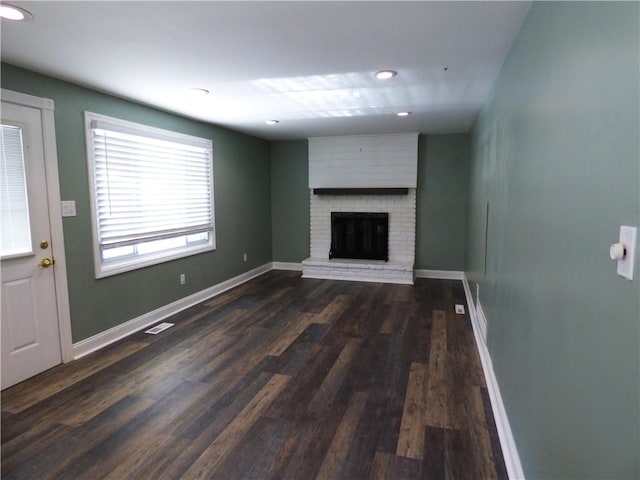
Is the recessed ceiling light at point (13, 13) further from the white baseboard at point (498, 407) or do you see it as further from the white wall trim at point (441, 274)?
the white wall trim at point (441, 274)

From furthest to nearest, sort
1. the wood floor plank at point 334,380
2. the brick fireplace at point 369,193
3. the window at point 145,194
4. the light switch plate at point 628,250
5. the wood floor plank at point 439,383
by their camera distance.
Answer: the brick fireplace at point 369,193, the window at point 145,194, the wood floor plank at point 334,380, the wood floor plank at point 439,383, the light switch plate at point 628,250

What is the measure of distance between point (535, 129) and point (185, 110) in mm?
3553

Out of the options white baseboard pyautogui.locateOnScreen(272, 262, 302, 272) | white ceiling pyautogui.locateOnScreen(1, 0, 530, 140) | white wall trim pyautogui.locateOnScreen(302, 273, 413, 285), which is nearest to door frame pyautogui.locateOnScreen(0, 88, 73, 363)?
white ceiling pyautogui.locateOnScreen(1, 0, 530, 140)

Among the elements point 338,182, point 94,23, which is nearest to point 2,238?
point 94,23

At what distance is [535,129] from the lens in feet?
5.51

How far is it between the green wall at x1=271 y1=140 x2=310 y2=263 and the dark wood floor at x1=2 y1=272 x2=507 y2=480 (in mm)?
2843

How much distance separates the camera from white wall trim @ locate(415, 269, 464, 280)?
19.8 feet

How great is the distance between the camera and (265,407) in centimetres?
247

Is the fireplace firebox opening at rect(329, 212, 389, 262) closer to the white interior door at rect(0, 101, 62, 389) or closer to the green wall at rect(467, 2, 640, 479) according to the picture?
the green wall at rect(467, 2, 640, 479)

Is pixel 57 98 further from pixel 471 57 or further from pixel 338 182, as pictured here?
pixel 338 182

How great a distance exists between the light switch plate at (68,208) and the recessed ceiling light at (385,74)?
107 inches

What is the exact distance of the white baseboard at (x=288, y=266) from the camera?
22.4 feet

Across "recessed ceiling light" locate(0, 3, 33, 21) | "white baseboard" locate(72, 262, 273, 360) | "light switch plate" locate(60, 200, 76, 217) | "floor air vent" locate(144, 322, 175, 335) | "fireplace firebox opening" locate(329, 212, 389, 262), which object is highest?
"recessed ceiling light" locate(0, 3, 33, 21)

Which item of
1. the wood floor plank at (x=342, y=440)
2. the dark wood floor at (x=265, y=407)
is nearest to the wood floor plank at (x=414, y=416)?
the dark wood floor at (x=265, y=407)
